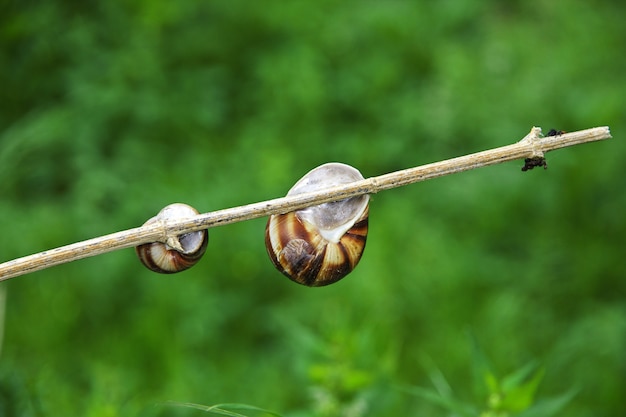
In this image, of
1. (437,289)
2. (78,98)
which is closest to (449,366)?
(437,289)

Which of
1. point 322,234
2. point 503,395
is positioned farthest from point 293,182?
point 322,234

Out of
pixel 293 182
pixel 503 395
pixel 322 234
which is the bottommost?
pixel 503 395

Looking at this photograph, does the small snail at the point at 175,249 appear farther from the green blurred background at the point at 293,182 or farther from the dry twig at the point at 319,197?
the green blurred background at the point at 293,182

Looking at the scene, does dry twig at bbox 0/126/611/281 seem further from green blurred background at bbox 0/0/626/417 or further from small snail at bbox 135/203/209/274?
green blurred background at bbox 0/0/626/417

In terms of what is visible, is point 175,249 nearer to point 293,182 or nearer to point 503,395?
point 503,395

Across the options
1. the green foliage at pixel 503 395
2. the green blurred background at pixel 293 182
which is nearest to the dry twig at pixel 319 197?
the green foliage at pixel 503 395

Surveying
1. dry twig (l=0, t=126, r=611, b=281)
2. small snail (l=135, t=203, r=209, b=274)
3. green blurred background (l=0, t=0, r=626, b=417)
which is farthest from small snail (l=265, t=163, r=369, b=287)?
green blurred background (l=0, t=0, r=626, b=417)
